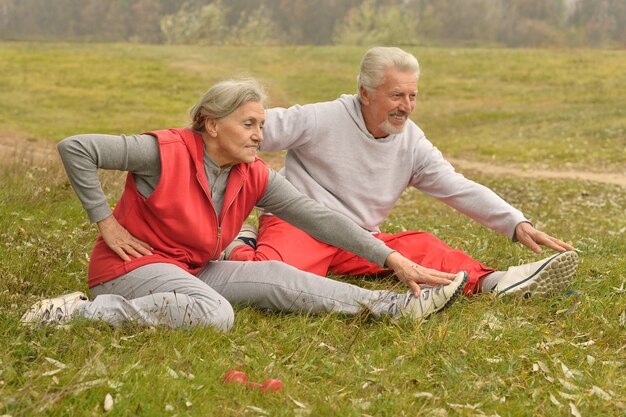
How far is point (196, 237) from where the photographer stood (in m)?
5.76

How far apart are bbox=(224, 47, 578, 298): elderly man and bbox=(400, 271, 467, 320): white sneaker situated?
705 mm

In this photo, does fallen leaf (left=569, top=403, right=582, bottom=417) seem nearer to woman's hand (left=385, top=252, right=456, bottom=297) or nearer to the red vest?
woman's hand (left=385, top=252, right=456, bottom=297)

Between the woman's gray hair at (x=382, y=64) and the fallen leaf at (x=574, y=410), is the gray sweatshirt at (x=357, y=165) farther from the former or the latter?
the fallen leaf at (x=574, y=410)

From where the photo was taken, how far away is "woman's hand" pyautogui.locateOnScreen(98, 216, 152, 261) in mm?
5652

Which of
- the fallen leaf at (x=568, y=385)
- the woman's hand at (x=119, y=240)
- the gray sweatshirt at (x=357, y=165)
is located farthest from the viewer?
the gray sweatshirt at (x=357, y=165)

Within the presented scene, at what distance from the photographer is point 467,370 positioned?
505 cm

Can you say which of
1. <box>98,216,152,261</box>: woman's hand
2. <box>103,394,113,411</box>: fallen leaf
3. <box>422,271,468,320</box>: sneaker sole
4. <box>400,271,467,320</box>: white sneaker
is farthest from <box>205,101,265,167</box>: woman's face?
<box>103,394,113,411</box>: fallen leaf

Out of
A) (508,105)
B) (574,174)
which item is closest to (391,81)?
(574,174)

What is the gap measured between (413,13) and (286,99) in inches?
1660

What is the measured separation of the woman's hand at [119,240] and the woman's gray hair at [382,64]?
2288 millimetres

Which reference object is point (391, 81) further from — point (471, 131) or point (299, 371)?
point (471, 131)

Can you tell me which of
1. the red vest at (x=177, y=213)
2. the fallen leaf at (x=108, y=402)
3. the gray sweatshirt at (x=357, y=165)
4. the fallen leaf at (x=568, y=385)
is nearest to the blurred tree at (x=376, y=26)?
the gray sweatshirt at (x=357, y=165)

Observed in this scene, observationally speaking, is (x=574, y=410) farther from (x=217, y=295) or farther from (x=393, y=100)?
(x=393, y=100)

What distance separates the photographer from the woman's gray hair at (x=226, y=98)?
18.7 ft
